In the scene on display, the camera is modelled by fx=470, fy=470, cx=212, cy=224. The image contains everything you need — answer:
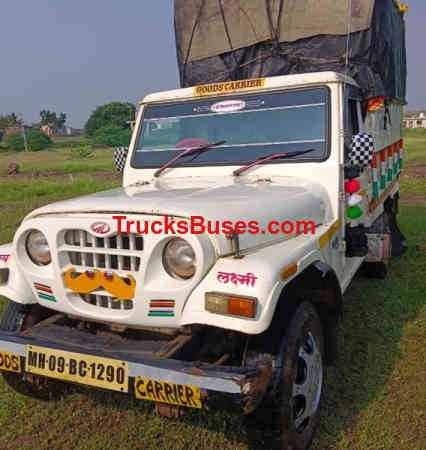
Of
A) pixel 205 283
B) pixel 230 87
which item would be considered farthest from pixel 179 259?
pixel 230 87

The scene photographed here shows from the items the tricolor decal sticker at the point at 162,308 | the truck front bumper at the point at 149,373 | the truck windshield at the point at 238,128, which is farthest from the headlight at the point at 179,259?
the truck windshield at the point at 238,128

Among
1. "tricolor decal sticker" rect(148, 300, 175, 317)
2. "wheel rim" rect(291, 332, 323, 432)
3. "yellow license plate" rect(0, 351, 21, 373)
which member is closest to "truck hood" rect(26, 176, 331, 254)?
"tricolor decal sticker" rect(148, 300, 175, 317)

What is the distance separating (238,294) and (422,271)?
169 inches

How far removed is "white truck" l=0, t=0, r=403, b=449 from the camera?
221cm

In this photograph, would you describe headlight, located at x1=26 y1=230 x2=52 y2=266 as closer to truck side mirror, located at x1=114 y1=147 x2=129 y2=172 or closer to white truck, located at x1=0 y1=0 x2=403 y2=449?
white truck, located at x1=0 y1=0 x2=403 y2=449

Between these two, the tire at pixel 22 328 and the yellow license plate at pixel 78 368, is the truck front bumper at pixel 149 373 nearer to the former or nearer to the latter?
the yellow license plate at pixel 78 368

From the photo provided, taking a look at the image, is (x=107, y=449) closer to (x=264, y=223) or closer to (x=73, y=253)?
(x=73, y=253)

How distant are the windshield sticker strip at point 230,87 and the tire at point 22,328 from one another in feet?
7.41

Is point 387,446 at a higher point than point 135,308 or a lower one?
lower

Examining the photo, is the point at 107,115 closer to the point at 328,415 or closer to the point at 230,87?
the point at 230,87

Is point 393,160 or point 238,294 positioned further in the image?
point 393,160

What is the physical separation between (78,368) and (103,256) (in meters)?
0.58

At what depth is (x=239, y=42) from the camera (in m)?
5.12

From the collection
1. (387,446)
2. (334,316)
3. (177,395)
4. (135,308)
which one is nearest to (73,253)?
(135,308)
